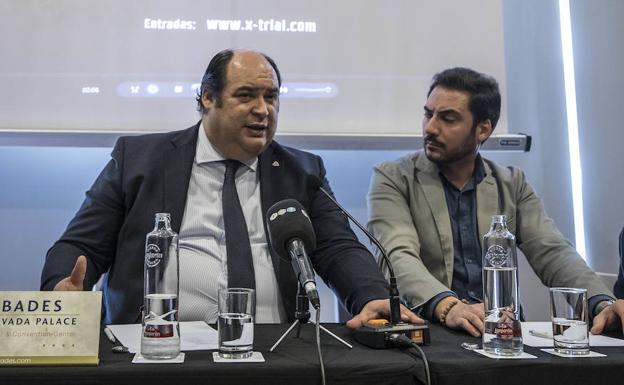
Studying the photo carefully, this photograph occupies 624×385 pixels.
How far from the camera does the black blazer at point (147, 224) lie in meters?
1.67

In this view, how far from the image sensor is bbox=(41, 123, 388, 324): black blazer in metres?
1.67

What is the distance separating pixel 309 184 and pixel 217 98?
38 centimetres

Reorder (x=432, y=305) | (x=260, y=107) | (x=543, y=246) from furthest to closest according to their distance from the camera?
(x=543, y=246)
(x=260, y=107)
(x=432, y=305)

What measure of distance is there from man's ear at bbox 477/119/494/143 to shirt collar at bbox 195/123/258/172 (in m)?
0.83

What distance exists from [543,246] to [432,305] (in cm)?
75

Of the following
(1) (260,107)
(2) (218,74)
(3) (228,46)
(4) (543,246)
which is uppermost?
(3) (228,46)

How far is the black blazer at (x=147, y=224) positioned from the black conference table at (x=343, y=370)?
22.8 inches

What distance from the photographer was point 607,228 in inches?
110

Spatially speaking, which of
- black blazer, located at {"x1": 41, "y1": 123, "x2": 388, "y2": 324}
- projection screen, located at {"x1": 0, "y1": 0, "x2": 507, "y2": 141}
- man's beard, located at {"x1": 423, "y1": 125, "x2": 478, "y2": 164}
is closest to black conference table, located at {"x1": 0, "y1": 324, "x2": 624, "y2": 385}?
black blazer, located at {"x1": 41, "y1": 123, "x2": 388, "y2": 324}

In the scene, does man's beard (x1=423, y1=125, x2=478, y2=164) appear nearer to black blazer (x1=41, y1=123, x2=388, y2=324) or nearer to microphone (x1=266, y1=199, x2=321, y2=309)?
black blazer (x1=41, y1=123, x2=388, y2=324)

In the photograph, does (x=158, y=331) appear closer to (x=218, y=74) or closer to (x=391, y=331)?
(x=391, y=331)

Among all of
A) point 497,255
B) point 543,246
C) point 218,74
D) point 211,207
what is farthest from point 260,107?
point 543,246

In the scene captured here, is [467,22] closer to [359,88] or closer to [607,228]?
[359,88]

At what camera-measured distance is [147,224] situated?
1728 mm
